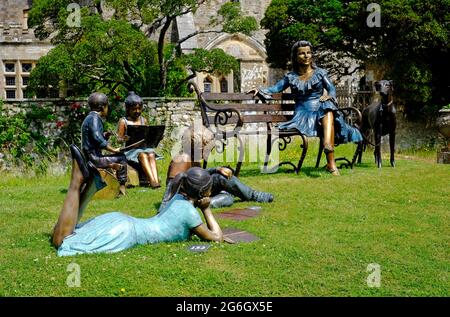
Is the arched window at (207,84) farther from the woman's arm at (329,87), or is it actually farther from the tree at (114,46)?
the woman's arm at (329,87)

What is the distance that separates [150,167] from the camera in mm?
9258

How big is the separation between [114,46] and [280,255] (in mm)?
10921

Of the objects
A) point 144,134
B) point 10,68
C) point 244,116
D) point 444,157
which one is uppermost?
point 10,68

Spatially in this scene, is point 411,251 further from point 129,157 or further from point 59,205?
point 129,157

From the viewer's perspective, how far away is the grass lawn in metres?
4.22

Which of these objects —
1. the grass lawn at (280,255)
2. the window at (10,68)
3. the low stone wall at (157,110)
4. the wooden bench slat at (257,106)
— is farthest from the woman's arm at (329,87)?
the window at (10,68)

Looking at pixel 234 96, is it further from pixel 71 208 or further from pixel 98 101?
pixel 71 208

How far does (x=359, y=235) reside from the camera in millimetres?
5633

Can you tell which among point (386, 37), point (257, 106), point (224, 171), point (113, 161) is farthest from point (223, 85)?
point (224, 171)

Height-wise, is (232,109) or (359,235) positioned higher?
(232,109)

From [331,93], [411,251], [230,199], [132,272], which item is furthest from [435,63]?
[132,272]

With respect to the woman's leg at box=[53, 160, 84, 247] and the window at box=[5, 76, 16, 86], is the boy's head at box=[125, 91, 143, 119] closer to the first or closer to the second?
the woman's leg at box=[53, 160, 84, 247]
